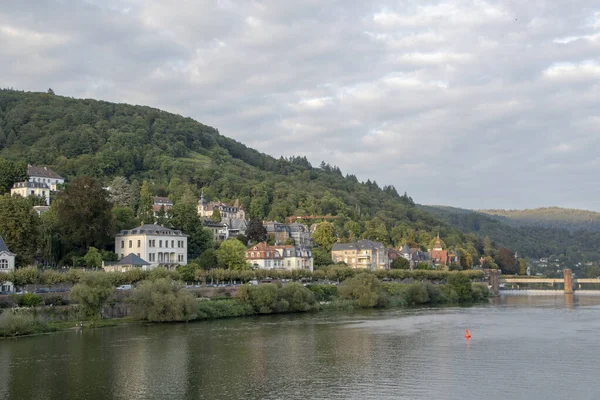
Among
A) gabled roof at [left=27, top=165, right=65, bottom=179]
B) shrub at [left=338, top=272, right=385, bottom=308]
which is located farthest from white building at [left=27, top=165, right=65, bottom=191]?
shrub at [left=338, top=272, right=385, bottom=308]

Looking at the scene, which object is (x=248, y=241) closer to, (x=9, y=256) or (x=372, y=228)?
(x=372, y=228)

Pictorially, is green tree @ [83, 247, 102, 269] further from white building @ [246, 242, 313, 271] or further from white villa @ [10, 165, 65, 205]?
white villa @ [10, 165, 65, 205]

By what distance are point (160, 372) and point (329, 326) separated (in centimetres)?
2801

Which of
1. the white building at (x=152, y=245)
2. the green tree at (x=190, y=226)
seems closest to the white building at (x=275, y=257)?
the green tree at (x=190, y=226)

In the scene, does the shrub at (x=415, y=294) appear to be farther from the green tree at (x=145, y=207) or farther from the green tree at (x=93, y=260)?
the green tree at (x=93, y=260)

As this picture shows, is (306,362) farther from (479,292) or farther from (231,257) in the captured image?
(479,292)

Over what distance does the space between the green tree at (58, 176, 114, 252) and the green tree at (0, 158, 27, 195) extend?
42.0 metres

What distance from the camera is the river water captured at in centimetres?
3741

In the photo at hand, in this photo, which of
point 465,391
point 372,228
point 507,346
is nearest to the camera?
point 465,391

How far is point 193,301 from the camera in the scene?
7012cm

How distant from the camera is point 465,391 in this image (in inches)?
1468

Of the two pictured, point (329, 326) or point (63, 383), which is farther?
point (329, 326)

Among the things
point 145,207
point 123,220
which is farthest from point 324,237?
point 123,220

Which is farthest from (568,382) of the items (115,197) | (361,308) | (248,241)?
(115,197)
